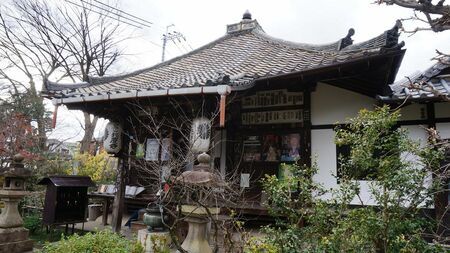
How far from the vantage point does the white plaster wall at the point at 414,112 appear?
7.70 meters

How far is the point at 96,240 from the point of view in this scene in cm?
540

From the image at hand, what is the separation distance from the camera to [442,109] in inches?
296

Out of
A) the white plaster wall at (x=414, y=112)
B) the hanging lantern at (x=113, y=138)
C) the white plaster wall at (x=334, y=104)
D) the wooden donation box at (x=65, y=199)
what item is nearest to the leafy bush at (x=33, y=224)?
the wooden donation box at (x=65, y=199)

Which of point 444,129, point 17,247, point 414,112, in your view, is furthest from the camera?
point 414,112

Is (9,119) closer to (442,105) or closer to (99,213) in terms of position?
(99,213)

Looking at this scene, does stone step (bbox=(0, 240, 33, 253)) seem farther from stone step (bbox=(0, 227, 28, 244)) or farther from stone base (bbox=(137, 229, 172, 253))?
stone base (bbox=(137, 229, 172, 253))

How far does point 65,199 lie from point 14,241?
185 centimetres

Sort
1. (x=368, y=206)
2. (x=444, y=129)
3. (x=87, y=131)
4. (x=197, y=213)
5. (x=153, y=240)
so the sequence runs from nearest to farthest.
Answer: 1. (x=368, y=206)
2. (x=197, y=213)
3. (x=153, y=240)
4. (x=444, y=129)
5. (x=87, y=131)

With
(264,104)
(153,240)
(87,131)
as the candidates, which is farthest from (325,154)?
(87,131)

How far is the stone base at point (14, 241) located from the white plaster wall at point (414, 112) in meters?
9.14

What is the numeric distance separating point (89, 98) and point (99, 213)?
6.36 m

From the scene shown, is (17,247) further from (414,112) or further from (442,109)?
(442,109)

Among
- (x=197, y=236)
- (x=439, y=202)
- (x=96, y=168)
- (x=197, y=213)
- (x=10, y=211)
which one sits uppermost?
(x=96, y=168)

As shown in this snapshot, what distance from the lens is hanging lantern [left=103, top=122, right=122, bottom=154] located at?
9352mm
